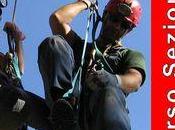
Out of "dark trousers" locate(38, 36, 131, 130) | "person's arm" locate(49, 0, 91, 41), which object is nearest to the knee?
"dark trousers" locate(38, 36, 131, 130)

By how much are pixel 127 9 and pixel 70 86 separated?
1230 millimetres

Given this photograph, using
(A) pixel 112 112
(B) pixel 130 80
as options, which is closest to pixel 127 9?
(B) pixel 130 80

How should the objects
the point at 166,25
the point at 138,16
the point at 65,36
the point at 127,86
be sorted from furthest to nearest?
the point at 166,25 < the point at 138,16 < the point at 65,36 < the point at 127,86

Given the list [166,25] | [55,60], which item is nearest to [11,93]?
[55,60]

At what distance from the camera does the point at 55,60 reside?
5.17m

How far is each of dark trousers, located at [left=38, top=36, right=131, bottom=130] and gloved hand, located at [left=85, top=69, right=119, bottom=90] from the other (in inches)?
1.1

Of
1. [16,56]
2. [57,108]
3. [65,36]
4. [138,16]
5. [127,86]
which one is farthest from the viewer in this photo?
[16,56]

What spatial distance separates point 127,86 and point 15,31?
1530mm

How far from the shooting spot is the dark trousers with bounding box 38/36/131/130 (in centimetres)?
488

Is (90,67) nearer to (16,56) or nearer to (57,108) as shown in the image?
(57,108)

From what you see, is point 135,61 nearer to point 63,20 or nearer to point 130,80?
point 130,80

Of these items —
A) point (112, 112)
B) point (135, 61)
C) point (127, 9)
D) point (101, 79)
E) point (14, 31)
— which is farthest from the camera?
point (14, 31)

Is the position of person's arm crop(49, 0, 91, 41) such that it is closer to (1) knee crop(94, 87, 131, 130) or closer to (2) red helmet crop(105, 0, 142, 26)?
(2) red helmet crop(105, 0, 142, 26)

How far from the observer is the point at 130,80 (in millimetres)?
5449
